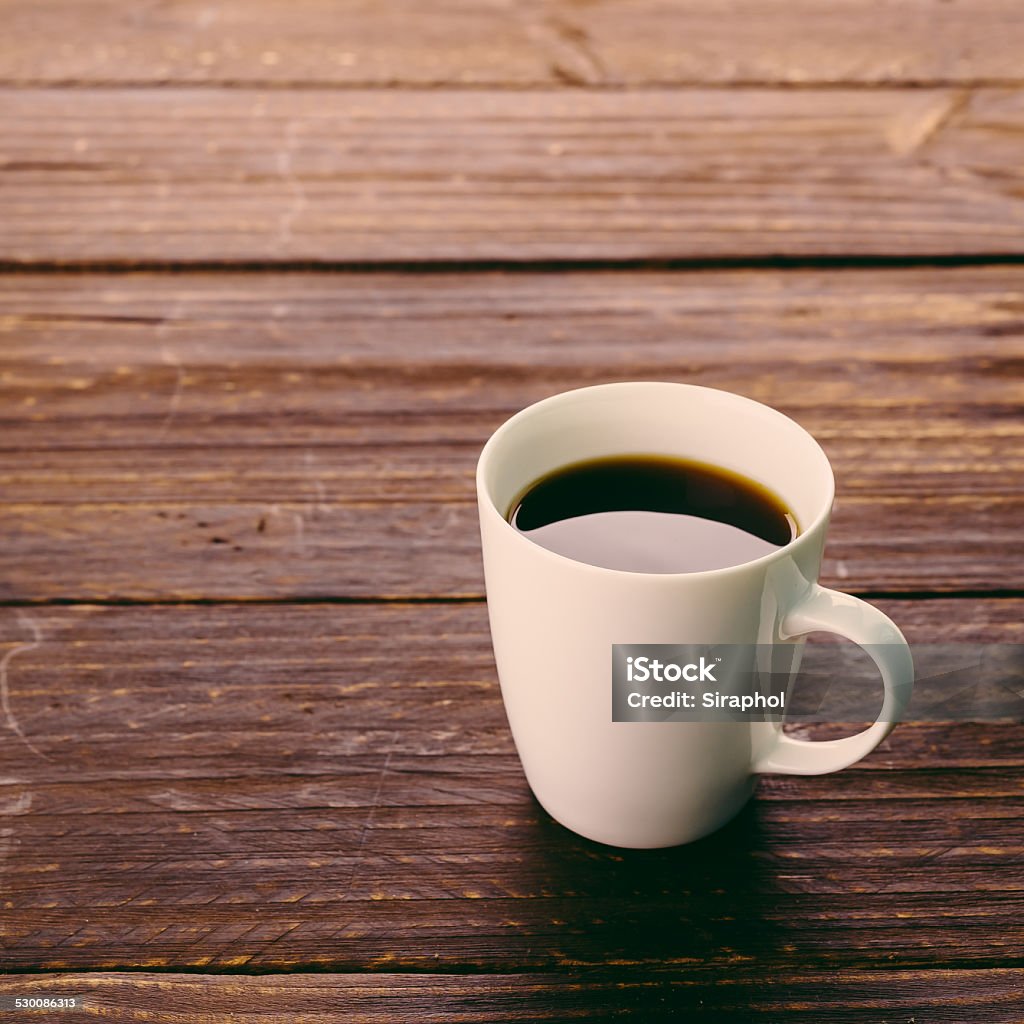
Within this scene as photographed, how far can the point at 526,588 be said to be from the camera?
386mm

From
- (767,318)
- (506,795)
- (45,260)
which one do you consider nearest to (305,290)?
(45,260)

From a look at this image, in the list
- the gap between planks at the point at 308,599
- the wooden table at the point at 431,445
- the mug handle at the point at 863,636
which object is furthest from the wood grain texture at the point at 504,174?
the mug handle at the point at 863,636

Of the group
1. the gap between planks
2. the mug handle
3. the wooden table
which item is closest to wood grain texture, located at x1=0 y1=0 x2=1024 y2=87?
the wooden table

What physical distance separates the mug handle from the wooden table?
68 millimetres

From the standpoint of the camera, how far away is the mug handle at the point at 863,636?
38 centimetres

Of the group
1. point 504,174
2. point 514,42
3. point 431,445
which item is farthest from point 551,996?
point 514,42

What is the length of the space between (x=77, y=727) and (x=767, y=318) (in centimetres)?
50

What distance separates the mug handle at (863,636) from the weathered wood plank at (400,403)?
0.18 meters

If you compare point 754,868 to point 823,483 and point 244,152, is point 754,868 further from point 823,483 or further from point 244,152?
point 244,152

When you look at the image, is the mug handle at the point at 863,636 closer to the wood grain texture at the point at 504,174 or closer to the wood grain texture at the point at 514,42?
the wood grain texture at the point at 504,174

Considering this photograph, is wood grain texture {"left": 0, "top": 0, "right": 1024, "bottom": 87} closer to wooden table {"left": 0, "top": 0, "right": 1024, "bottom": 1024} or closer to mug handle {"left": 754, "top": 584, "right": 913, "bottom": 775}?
wooden table {"left": 0, "top": 0, "right": 1024, "bottom": 1024}

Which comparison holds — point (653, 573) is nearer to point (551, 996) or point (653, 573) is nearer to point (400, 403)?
point (551, 996)

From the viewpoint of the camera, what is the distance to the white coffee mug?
367mm

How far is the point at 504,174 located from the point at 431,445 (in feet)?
1.10
